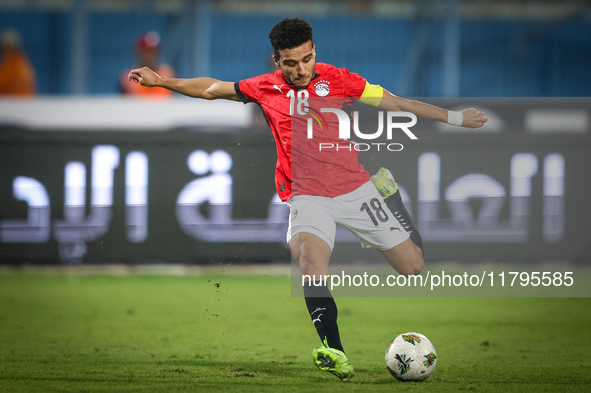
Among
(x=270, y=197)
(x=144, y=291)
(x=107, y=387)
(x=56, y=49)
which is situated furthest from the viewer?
(x=56, y=49)

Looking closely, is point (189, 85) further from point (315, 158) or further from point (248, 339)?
point (248, 339)

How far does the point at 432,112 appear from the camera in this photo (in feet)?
14.7

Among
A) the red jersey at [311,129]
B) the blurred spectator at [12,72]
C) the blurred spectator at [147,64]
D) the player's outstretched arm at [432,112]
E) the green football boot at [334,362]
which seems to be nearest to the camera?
the green football boot at [334,362]

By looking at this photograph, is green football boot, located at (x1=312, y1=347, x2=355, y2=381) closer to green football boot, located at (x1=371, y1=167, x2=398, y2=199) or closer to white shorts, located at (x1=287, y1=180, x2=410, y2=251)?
white shorts, located at (x1=287, y1=180, x2=410, y2=251)

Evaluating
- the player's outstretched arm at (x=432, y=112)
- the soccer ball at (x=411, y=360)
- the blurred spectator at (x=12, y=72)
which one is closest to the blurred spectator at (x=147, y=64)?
the blurred spectator at (x=12, y=72)

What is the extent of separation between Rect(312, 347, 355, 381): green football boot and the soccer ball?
0.80 feet

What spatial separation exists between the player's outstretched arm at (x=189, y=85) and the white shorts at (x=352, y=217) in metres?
0.83

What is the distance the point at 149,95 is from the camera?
977 centimetres

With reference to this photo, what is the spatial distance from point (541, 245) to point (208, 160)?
164 inches

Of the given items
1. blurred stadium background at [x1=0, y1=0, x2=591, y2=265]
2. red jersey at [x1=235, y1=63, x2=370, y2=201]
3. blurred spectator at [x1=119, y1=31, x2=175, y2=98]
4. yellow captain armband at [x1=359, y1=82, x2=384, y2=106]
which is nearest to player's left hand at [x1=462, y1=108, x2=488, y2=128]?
yellow captain armband at [x1=359, y1=82, x2=384, y2=106]

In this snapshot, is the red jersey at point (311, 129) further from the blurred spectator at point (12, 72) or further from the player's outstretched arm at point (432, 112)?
the blurred spectator at point (12, 72)

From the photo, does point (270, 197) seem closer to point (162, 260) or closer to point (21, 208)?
point (162, 260)

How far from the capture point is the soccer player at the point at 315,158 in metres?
4.15

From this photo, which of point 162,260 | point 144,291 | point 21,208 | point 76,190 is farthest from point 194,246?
point 21,208
